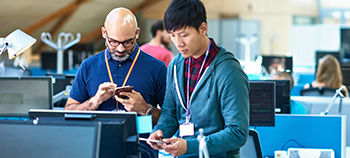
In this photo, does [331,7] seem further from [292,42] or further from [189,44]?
[189,44]

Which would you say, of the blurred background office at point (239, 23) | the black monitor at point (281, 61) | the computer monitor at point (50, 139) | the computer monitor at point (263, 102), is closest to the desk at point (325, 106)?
the computer monitor at point (263, 102)

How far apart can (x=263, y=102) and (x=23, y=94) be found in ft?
5.10

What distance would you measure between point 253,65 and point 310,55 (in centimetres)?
659

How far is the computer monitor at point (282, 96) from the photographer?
368cm

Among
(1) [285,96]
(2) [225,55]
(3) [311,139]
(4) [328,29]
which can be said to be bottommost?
(3) [311,139]

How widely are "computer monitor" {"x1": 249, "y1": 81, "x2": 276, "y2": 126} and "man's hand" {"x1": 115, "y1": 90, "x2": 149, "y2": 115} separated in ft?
3.22

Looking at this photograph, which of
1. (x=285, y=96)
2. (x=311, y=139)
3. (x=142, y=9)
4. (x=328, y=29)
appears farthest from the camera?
(x=142, y=9)

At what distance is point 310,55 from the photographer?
13047 millimetres

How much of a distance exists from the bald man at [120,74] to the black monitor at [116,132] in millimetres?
565

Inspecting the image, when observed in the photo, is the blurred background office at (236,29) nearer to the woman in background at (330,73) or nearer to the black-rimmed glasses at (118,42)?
the woman in background at (330,73)

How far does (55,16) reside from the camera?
1289 centimetres

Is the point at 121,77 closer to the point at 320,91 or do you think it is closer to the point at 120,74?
the point at 120,74

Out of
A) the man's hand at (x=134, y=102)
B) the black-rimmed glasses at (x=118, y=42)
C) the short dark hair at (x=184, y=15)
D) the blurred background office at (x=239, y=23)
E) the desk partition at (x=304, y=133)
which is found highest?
the blurred background office at (x=239, y=23)

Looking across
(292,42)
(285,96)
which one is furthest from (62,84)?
(292,42)
